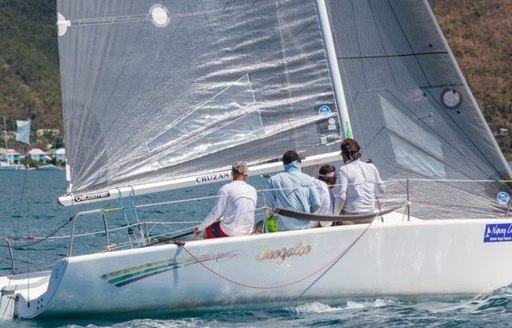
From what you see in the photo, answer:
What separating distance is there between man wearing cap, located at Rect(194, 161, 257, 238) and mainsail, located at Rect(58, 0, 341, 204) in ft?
2.77

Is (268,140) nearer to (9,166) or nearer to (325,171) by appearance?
(325,171)

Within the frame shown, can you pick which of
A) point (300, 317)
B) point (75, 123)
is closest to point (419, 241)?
point (300, 317)

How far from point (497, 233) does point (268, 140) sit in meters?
2.32

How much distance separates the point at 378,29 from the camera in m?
11.3

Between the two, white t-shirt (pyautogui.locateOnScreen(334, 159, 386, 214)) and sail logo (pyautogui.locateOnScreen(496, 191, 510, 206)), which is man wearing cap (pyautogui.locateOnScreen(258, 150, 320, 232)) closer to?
white t-shirt (pyautogui.locateOnScreen(334, 159, 386, 214))

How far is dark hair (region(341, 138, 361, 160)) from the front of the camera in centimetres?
995

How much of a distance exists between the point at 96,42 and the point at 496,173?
4120 mm

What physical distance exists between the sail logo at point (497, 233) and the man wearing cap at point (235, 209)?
7.14 feet

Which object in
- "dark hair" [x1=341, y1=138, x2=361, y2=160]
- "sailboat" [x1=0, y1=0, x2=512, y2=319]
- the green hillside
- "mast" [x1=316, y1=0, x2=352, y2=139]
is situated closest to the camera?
"sailboat" [x1=0, y1=0, x2=512, y2=319]

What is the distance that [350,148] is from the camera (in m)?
9.96

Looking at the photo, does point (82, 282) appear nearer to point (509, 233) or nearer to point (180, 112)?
point (180, 112)

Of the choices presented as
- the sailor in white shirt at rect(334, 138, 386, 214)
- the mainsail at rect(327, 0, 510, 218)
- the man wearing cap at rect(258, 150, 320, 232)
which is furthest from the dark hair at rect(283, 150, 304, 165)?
the mainsail at rect(327, 0, 510, 218)

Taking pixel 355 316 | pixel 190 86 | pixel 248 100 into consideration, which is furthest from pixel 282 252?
pixel 190 86

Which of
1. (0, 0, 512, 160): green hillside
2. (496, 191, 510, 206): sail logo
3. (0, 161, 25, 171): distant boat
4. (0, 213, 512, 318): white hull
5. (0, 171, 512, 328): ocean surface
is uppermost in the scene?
(0, 0, 512, 160): green hillside
